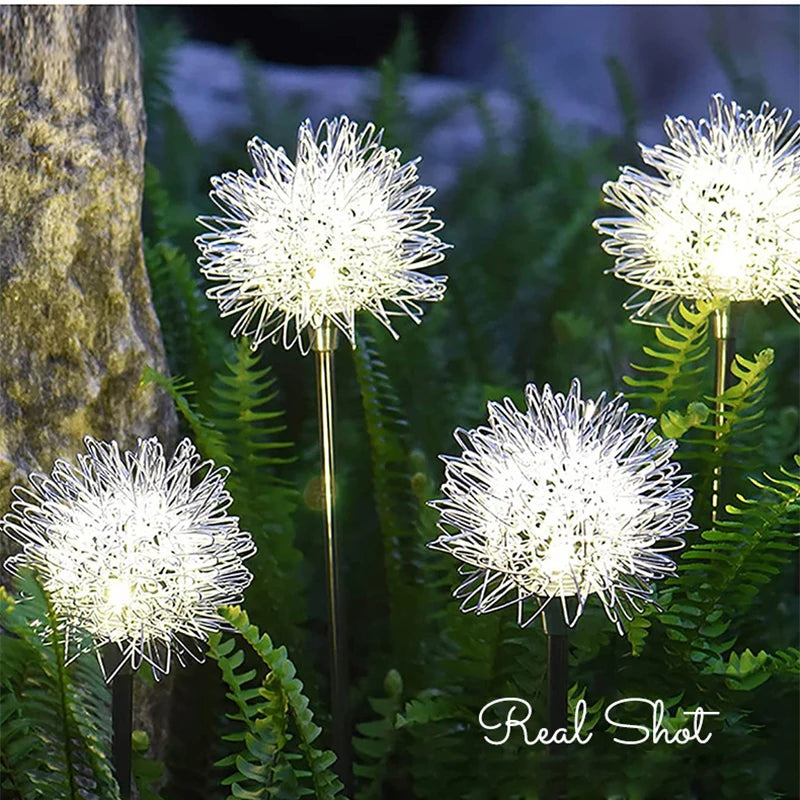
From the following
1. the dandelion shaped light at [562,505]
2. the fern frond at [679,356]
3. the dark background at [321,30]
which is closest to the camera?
the dandelion shaped light at [562,505]

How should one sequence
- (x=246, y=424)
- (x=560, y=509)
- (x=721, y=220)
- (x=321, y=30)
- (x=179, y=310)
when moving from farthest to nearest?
1. (x=321, y=30)
2. (x=179, y=310)
3. (x=246, y=424)
4. (x=721, y=220)
5. (x=560, y=509)

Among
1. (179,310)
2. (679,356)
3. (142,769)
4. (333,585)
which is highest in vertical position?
(179,310)

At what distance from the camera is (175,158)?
1.42 m

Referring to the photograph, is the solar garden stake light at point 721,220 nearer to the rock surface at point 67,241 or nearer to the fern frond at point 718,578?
the fern frond at point 718,578

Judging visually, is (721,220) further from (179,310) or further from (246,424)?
(179,310)

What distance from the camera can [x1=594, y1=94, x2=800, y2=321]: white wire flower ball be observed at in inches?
26.3

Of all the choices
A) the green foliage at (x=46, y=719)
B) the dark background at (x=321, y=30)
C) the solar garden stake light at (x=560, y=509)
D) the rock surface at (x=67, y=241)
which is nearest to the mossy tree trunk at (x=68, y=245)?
the rock surface at (x=67, y=241)

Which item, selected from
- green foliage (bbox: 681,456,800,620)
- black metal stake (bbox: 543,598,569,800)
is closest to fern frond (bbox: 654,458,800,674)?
green foliage (bbox: 681,456,800,620)

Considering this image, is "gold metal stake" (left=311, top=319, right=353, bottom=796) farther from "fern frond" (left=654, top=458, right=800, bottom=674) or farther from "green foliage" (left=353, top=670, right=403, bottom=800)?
"fern frond" (left=654, top=458, right=800, bottom=674)

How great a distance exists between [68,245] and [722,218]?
43 centimetres

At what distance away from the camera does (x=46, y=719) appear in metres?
0.61

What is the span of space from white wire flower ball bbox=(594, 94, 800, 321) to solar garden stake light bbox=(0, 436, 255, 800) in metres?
0.30

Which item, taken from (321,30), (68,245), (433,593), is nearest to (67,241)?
(68,245)

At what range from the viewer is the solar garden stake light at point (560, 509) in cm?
57
